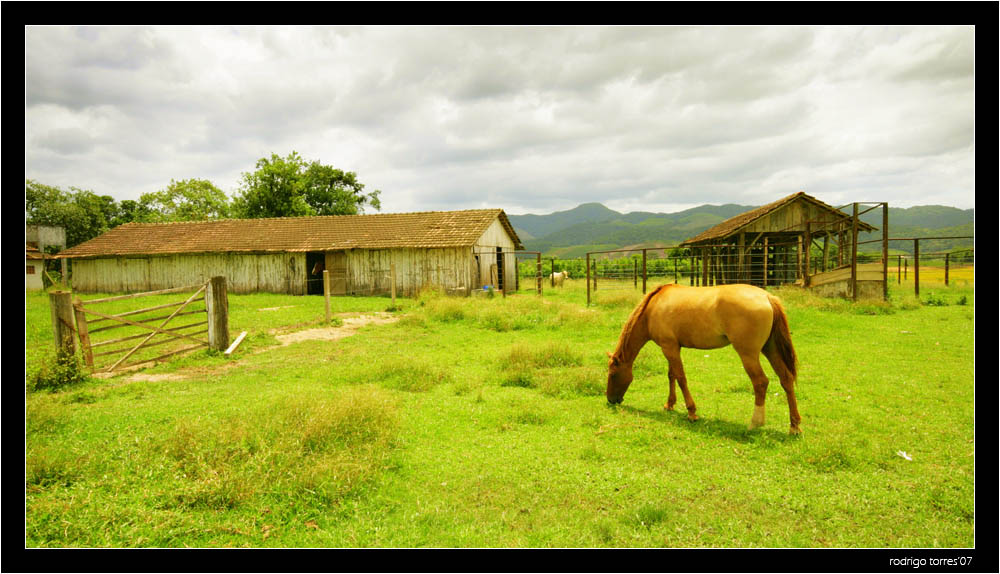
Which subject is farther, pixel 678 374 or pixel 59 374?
pixel 59 374

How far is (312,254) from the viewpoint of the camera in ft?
84.3

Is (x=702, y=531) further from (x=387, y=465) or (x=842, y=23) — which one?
(x=842, y=23)

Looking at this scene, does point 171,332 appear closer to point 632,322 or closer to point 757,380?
point 632,322

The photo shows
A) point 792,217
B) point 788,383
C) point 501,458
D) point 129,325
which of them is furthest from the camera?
point 792,217

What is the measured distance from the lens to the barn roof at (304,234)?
23672 millimetres

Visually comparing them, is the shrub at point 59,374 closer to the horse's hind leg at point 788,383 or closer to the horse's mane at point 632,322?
the horse's mane at point 632,322

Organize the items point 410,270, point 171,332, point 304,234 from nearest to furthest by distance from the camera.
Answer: point 171,332
point 410,270
point 304,234

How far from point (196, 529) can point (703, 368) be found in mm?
7195

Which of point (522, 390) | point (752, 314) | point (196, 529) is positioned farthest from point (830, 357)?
point (196, 529)

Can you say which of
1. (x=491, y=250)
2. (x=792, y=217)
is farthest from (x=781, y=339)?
(x=491, y=250)

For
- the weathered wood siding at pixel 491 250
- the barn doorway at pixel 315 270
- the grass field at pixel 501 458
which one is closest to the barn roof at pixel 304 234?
the weathered wood siding at pixel 491 250

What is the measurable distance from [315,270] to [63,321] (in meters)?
18.9

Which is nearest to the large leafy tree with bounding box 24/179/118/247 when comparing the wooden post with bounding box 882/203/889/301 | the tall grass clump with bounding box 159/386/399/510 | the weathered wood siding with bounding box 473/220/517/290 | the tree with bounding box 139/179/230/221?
the tree with bounding box 139/179/230/221

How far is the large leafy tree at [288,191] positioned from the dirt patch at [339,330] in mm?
33333
